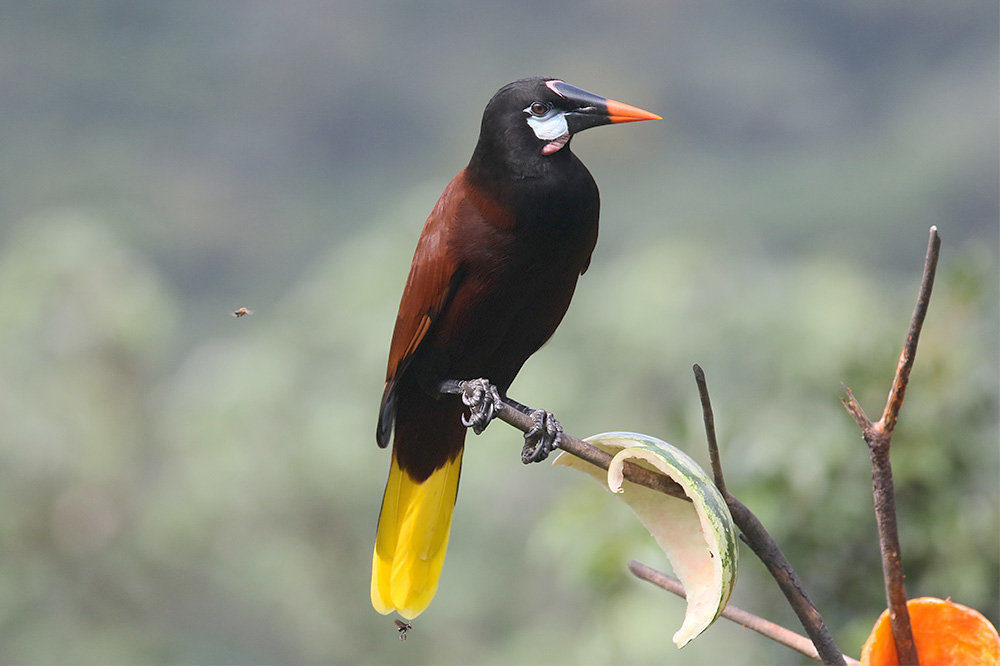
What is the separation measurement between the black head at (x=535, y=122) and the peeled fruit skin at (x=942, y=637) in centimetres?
67

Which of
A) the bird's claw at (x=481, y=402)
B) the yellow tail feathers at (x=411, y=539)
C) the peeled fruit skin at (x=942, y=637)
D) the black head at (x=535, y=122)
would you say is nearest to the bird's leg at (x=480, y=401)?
the bird's claw at (x=481, y=402)

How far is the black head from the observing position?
4.29 feet

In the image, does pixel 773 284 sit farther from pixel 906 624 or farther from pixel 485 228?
pixel 906 624

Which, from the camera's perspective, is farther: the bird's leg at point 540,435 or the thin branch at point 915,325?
the bird's leg at point 540,435

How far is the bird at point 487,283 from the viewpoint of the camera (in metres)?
1.31

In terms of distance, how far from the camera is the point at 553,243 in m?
1.31

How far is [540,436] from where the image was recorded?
4.23ft

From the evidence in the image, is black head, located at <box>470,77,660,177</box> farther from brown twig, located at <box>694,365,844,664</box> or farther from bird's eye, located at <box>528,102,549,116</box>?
brown twig, located at <box>694,365,844,664</box>

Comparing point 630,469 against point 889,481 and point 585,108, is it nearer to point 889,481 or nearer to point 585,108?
point 889,481

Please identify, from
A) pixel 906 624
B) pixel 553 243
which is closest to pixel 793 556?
pixel 553 243

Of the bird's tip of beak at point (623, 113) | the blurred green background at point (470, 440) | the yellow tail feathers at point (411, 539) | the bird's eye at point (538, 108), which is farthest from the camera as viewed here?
the blurred green background at point (470, 440)

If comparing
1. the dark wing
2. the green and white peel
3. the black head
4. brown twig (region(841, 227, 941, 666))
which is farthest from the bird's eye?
brown twig (region(841, 227, 941, 666))

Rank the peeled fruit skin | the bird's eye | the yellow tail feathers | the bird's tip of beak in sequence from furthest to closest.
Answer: the yellow tail feathers → the bird's eye → the bird's tip of beak → the peeled fruit skin

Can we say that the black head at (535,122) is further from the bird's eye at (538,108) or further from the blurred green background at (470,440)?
the blurred green background at (470,440)
